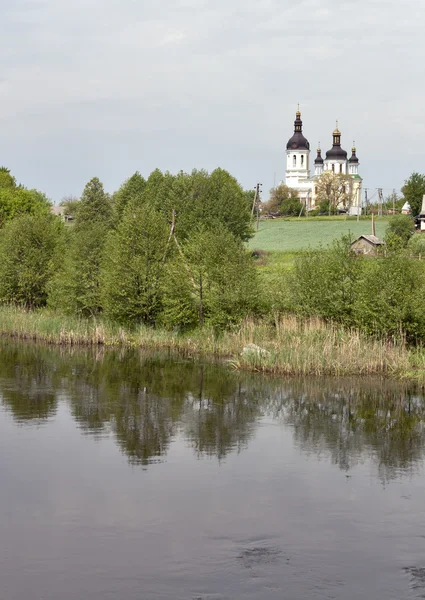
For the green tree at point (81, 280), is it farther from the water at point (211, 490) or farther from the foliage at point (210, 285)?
the water at point (211, 490)

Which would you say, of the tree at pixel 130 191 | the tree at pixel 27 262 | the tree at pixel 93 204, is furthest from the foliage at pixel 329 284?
the tree at pixel 93 204

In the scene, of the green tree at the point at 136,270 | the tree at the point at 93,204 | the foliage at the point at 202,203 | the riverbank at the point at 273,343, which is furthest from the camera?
the tree at the point at 93,204

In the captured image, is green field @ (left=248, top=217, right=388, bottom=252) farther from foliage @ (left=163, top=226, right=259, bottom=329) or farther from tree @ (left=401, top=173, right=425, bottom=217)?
foliage @ (left=163, top=226, right=259, bottom=329)

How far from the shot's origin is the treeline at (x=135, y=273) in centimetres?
4503

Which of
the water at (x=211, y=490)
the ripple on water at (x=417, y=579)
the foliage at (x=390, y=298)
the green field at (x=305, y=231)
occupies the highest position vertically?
the green field at (x=305, y=231)

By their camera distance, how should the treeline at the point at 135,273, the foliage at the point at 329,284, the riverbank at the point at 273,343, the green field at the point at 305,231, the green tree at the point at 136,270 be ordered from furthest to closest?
1. the green field at the point at 305,231
2. the green tree at the point at 136,270
3. the treeline at the point at 135,273
4. the foliage at the point at 329,284
5. the riverbank at the point at 273,343

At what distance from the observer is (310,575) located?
54.8ft

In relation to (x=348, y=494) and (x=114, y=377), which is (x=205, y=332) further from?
(x=348, y=494)

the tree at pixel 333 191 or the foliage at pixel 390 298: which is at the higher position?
the tree at pixel 333 191

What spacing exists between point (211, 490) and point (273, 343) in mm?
17301

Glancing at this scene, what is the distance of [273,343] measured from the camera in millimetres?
38625

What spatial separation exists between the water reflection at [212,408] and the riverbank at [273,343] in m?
1.06

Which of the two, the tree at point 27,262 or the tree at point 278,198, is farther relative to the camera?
the tree at point 278,198

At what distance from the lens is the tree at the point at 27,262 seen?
5762 cm
